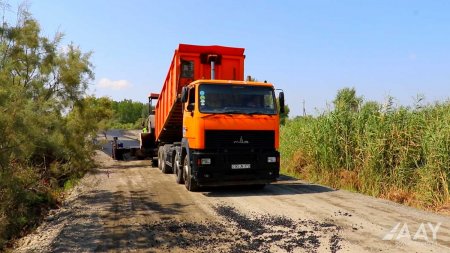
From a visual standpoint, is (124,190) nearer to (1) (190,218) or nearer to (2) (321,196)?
(1) (190,218)

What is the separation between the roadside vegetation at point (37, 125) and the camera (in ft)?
22.2

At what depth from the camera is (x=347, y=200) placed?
8898 millimetres

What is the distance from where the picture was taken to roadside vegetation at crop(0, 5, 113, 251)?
22.2 ft

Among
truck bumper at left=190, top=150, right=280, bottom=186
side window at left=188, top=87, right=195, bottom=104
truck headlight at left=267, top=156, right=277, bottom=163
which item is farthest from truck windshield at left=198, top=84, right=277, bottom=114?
truck headlight at left=267, top=156, right=277, bottom=163

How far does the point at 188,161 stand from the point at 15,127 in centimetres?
439

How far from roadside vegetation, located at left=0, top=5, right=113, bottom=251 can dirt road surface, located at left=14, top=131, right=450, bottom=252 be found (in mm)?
839

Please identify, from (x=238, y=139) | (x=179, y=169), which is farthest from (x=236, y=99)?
(x=179, y=169)

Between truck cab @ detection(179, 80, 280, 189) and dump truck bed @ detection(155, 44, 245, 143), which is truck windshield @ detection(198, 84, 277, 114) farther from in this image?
dump truck bed @ detection(155, 44, 245, 143)

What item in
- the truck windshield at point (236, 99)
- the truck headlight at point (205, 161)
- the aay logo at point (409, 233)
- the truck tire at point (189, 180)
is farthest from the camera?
the truck tire at point (189, 180)

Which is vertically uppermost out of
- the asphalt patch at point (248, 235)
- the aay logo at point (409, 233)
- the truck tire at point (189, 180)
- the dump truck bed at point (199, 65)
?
the dump truck bed at point (199, 65)

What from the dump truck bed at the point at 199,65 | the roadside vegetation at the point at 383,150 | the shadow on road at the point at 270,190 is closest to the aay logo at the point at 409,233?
the roadside vegetation at the point at 383,150

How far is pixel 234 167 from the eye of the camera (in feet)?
31.4

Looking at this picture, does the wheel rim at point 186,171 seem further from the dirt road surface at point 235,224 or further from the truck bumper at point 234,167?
the truck bumper at point 234,167

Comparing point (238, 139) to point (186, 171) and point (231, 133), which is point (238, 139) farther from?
point (186, 171)
